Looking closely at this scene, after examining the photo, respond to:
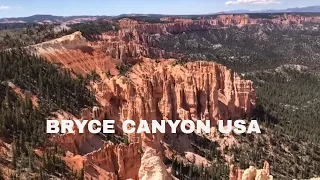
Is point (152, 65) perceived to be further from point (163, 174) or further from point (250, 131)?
point (163, 174)

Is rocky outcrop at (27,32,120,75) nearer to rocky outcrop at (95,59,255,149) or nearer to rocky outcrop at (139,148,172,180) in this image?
rocky outcrop at (95,59,255,149)

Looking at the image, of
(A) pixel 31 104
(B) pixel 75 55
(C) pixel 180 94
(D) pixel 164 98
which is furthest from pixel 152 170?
(B) pixel 75 55

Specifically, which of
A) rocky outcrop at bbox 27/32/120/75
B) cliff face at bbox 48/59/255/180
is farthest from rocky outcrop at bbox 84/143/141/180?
rocky outcrop at bbox 27/32/120/75

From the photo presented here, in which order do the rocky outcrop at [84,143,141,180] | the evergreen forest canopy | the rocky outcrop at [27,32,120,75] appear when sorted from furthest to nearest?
the rocky outcrop at [27,32,120,75], the rocky outcrop at [84,143,141,180], the evergreen forest canopy

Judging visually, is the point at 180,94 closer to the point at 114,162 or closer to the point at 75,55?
the point at 114,162

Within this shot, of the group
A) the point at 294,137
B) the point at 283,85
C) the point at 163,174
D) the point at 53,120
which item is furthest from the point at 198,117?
the point at 283,85

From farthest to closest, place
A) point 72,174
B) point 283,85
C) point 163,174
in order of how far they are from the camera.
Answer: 1. point 283,85
2. point 72,174
3. point 163,174

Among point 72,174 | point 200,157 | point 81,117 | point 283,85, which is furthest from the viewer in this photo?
point 283,85

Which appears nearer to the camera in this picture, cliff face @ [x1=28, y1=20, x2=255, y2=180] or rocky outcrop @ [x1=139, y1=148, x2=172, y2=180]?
rocky outcrop @ [x1=139, y1=148, x2=172, y2=180]

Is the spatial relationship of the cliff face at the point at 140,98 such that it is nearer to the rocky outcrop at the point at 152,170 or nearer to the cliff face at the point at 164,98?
the cliff face at the point at 164,98

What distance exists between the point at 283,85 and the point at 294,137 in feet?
166

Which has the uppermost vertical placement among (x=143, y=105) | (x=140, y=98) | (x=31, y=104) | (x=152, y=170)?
(x=152, y=170)

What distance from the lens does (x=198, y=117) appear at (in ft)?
234

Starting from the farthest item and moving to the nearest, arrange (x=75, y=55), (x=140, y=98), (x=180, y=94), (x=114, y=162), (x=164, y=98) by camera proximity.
Answer: (x=75, y=55) < (x=180, y=94) < (x=164, y=98) < (x=140, y=98) < (x=114, y=162)
